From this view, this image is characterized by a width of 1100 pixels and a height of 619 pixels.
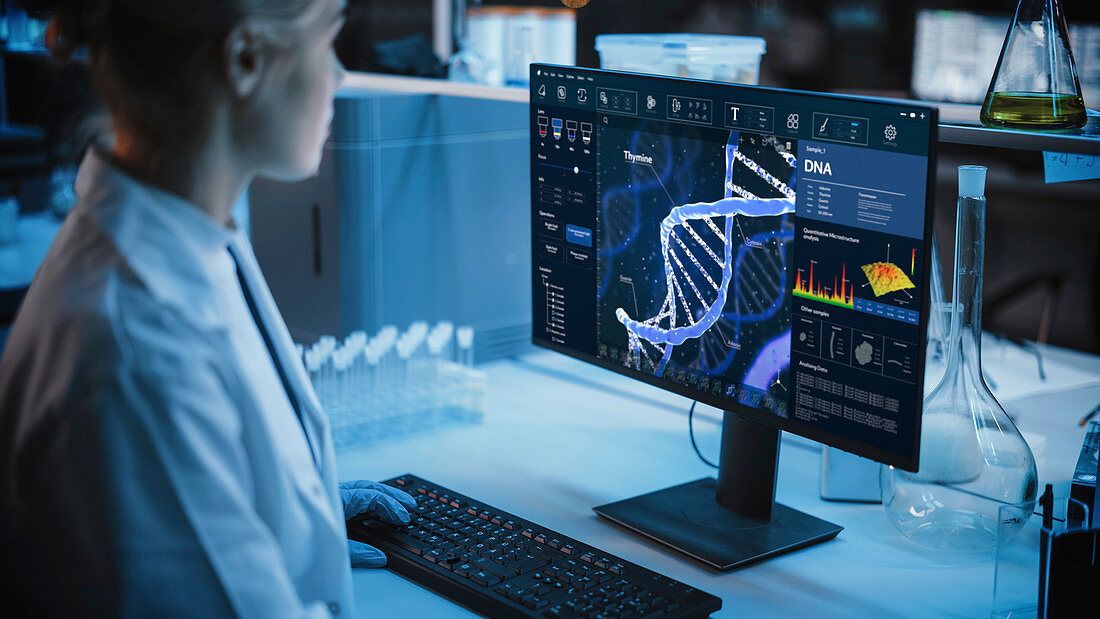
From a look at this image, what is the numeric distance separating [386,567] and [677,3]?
3.94m

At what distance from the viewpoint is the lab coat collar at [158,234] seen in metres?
0.83

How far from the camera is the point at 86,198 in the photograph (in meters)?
0.87

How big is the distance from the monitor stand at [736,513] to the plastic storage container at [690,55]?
59 cm

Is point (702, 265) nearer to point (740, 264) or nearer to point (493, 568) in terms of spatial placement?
point (740, 264)

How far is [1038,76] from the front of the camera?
1.21 m

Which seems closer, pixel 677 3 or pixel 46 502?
pixel 46 502

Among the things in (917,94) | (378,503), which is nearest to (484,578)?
(378,503)

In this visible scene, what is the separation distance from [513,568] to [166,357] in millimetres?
509

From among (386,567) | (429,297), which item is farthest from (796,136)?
(429,297)

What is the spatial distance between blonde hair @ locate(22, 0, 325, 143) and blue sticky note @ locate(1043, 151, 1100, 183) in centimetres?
75

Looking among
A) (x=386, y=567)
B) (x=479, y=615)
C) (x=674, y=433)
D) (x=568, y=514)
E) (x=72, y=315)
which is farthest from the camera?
(x=674, y=433)

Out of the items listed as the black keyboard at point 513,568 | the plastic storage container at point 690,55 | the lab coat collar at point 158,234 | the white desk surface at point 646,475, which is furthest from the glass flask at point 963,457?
the lab coat collar at point 158,234

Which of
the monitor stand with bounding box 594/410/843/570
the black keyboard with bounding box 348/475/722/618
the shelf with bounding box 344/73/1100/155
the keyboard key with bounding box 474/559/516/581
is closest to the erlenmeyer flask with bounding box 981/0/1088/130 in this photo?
the shelf with bounding box 344/73/1100/155

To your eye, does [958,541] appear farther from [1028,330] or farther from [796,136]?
[1028,330]
